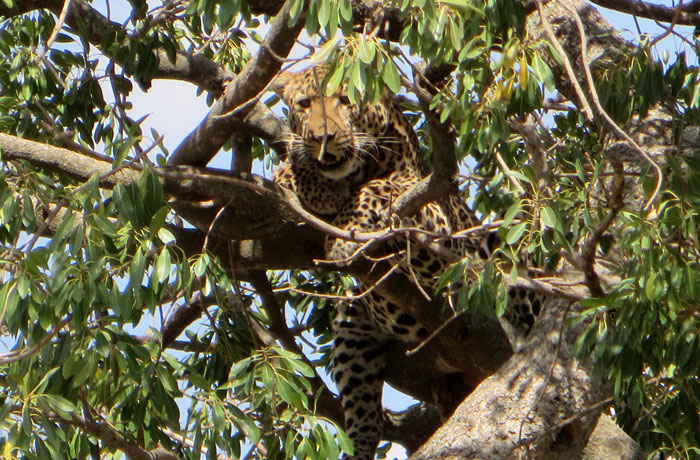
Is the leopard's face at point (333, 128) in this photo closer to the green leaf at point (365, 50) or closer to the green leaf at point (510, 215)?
the green leaf at point (510, 215)

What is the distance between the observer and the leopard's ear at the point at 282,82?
22.3 feet

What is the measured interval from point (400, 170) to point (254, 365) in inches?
87.2

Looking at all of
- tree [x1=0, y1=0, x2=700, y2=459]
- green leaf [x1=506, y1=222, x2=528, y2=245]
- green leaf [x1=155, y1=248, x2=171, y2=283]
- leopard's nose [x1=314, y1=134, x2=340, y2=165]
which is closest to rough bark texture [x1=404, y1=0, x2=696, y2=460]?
tree [x1=0, y1=0, x2=700, y2=459]

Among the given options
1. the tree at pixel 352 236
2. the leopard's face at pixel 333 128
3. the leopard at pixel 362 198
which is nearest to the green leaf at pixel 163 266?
the tree at pixel 352 236

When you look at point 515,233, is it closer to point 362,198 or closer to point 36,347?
point 36,347

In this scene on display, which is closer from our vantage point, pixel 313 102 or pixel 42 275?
pixel 42 275

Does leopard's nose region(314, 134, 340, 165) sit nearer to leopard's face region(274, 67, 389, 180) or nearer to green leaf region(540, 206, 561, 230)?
leopard's face region(274, 67, 389, 180)

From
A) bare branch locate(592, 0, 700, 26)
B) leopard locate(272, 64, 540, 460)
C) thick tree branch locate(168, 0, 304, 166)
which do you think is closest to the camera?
thick tree branch locate(168, 0, 304, 166)

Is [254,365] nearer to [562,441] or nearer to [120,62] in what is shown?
[562,441]

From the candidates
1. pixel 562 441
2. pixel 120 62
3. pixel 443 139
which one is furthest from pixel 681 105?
pixel 120 62

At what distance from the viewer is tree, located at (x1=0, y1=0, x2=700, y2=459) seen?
3881 mm

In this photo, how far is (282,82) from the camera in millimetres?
6891

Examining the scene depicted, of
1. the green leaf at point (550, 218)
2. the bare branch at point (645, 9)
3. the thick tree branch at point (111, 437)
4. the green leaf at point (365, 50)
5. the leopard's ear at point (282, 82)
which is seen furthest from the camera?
the leopard's ear at point (282, 82)

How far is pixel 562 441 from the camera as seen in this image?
4.86 metres
